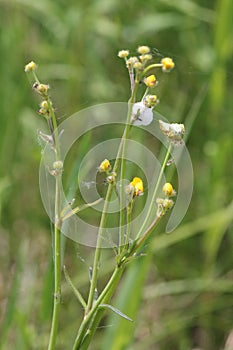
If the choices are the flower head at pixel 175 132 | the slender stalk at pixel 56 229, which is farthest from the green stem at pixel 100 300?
the flower head at pixel 175 132

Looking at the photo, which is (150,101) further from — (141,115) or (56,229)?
(56,229)

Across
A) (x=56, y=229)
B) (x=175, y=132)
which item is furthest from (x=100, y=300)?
(x=175, y=132)

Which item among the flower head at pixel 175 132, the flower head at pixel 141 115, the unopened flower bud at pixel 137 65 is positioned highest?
the unopened flower bud at pixel 137 65

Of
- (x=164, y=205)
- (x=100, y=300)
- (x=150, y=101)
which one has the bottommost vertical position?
(x=100, y=300)

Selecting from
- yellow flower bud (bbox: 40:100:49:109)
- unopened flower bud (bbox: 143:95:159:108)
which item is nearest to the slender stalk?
yellow flower bud (bbox: 40:100:49:109)

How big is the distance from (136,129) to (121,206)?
78cm

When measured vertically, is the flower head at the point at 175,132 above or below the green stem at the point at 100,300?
above

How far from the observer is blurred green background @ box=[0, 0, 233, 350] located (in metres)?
1.60

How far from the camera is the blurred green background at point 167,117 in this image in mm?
1597

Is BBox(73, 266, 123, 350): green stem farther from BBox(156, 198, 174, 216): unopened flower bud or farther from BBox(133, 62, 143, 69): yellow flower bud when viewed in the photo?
BBox(133, 62, 143, 69): yellow flower bud

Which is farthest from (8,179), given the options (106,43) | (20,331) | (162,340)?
(106,43)

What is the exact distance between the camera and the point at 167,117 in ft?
5.81

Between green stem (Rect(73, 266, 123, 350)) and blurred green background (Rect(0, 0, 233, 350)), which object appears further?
blurred green background (Rect(0, 0, 233, 350))

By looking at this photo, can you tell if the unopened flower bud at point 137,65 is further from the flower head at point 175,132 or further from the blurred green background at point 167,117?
the blurred green background at point 167,117
